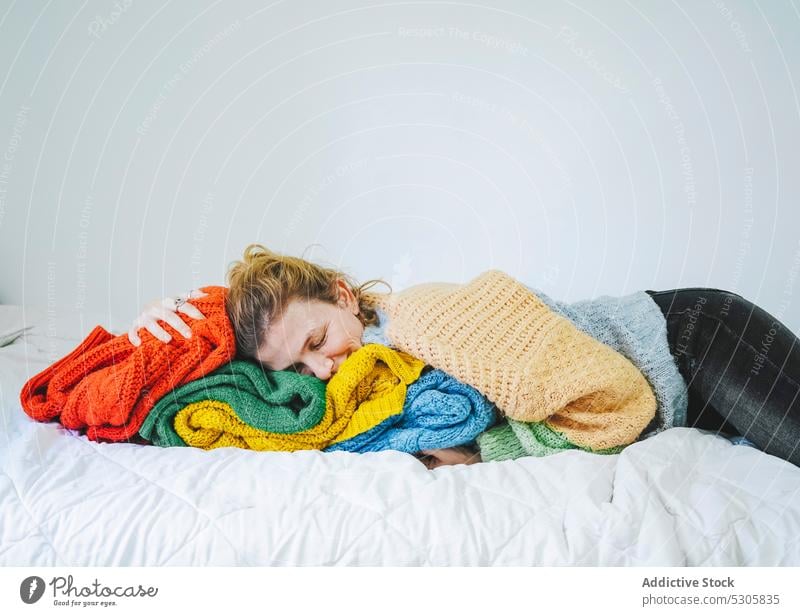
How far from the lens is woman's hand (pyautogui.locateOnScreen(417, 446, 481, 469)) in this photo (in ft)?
3.34

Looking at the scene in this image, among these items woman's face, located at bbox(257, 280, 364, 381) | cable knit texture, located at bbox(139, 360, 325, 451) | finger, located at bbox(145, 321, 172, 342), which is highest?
finger, located at bbox(145, 321, 172, 342)

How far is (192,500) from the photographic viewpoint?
2.65 ft

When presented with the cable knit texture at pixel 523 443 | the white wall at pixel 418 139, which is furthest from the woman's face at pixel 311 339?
the white wall at pixel 418 139

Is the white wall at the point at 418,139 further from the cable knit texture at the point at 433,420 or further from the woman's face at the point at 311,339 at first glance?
the cable knit texture at the point at 433,420

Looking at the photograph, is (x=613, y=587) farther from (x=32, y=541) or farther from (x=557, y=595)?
(x=32, y=541)

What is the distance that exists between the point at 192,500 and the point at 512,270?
3.30ft

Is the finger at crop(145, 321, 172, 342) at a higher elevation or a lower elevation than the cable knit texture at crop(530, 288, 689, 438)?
higher

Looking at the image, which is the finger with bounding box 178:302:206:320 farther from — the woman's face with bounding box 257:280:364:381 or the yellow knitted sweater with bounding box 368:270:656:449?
the yellow knitted sweater with bounding box 368:270:656:449

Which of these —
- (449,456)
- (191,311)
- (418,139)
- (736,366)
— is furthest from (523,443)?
(418,139)

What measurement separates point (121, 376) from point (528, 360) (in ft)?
1.84

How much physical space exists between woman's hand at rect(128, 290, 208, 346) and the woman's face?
116 mm

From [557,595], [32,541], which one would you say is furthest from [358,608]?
[32,541]

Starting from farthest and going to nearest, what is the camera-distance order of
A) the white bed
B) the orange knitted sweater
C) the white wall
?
the white wall
the orange knitted sweater
the white bed

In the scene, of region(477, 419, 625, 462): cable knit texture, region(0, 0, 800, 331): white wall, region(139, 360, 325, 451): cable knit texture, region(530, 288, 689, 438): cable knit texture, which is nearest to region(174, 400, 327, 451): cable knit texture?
region(139, 360, 325, 451): cable knit texture
